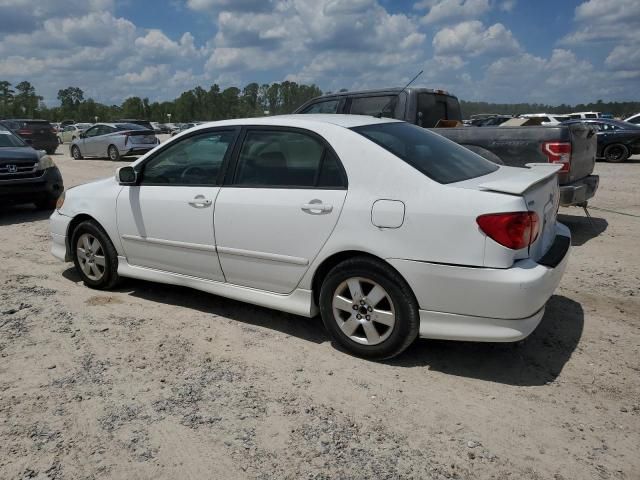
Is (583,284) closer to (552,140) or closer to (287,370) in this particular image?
(552,140)

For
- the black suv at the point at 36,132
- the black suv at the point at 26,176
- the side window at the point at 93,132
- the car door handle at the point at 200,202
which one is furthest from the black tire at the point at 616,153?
the black suv at the point at 36,132

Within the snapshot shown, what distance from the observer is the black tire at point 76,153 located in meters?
21.7

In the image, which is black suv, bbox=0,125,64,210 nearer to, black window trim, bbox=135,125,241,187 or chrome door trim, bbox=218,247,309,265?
black window trim, bbox=135,125,241,187

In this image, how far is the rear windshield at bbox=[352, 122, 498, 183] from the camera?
11.5 feet

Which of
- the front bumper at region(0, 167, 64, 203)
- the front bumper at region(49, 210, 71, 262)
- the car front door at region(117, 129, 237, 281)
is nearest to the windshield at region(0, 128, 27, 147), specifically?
the front bumper at region(0, 167, 64, 203)

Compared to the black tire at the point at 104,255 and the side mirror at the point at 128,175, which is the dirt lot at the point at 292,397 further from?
the side mirror at the point at 128,175

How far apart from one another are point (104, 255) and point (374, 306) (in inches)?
112

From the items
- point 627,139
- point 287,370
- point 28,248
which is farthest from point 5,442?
point 627,139

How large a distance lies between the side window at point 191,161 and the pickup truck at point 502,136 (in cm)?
353

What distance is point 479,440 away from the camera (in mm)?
2752

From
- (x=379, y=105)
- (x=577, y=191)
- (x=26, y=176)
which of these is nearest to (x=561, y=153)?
(x=577, y=191)

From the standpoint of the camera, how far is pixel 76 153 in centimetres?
2183

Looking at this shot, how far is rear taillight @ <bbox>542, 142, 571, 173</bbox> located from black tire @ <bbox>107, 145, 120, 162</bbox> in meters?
17.4

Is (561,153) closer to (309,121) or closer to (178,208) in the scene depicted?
(309,121)
